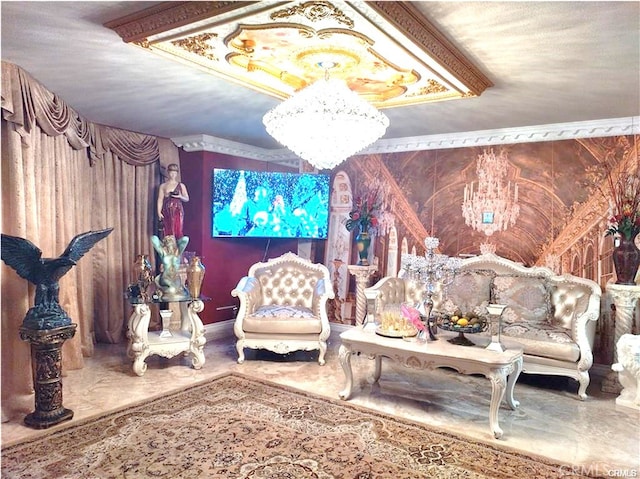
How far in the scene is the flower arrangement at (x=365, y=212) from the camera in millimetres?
5547

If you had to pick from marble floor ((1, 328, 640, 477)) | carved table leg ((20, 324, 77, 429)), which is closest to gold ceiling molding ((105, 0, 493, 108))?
carved table leg ((20, 324, 77, 429))

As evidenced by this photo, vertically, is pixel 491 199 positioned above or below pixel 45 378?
above

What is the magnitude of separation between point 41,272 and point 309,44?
2344mm

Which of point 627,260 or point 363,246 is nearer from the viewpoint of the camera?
point 627,260

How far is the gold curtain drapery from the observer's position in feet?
10.8

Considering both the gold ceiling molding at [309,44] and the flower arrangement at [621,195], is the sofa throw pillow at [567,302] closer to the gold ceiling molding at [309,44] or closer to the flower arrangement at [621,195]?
the flower arrangement at [621,195]

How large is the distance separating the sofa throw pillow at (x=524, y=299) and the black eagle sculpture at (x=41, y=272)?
379 centimetres

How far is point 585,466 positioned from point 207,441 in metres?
2.26

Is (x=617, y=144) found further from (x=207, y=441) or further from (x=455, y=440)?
(x=207, y=441)

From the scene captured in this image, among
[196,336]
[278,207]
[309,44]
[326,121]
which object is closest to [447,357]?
[326,121]

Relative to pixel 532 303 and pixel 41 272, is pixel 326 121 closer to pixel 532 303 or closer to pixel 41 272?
pixel 41 272

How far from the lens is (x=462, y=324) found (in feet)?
10.9

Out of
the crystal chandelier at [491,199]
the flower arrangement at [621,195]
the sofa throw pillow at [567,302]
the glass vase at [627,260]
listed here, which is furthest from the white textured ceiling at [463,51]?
the sofa throw pillow at [567,302]

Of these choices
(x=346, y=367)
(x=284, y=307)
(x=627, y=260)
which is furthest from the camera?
(x=284, y=307)
